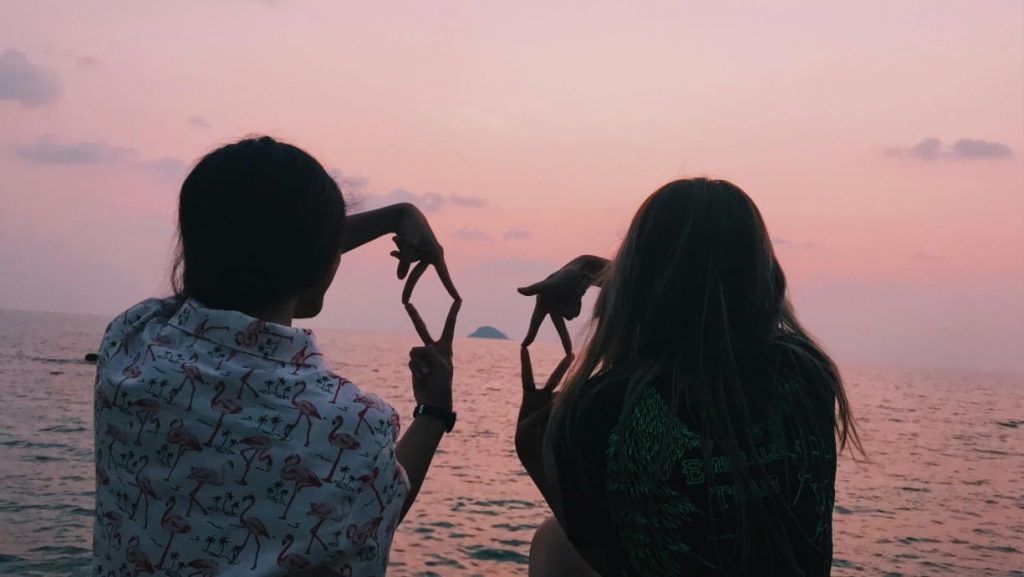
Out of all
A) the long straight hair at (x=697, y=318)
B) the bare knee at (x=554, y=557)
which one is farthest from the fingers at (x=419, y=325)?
the bare knee at (x=554, y=557)

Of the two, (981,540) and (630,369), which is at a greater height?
(630,369)

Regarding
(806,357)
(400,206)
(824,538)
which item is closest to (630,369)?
(806,357)

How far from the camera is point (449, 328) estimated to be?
113 inches

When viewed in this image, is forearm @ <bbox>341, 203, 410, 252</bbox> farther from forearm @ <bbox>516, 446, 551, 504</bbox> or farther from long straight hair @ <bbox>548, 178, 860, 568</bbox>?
forearm @ <bbox>516, 446, 551, 504</bbox>

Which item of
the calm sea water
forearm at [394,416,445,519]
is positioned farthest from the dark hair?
the calm sea water

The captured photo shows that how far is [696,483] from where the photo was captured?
8.13 feet

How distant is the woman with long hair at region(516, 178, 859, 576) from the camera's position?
8.16ft

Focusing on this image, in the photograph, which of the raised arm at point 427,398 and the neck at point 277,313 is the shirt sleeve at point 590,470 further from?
the neck at point 277,313

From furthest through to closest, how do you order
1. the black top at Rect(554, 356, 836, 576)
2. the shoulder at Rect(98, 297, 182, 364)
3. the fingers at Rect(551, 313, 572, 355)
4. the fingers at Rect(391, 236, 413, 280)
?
the fingers at Rect(551, 313, 572, 355), the fingers at Rect(391, 236, 413, 280), the black top at Rect(554, 356, 836, 576), the shoulder at Rect(98, 297, 182, 364)

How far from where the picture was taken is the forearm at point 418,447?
248 centimetres

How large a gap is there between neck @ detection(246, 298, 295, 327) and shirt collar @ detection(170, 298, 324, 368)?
103 millimetres

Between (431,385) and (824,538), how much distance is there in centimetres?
127

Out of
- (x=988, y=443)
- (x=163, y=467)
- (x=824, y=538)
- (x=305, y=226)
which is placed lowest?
(x=988, y=443)

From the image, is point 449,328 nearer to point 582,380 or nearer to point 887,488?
point 582,380
